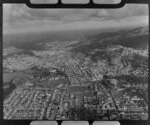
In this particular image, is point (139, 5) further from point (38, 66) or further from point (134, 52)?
point (38, 66)

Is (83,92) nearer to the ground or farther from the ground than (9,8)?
nearer to the ground

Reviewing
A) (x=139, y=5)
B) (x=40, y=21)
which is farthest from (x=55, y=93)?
(x=139, y=5)

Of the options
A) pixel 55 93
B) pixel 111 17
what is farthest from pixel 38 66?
pixel 111 17

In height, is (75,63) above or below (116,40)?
below

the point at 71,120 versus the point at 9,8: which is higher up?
the point at 9,8

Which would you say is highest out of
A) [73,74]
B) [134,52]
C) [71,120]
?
[134,52]

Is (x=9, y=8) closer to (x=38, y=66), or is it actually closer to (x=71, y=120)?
(x=38, y=66)
